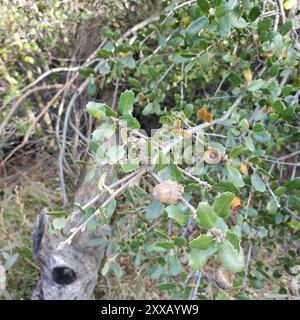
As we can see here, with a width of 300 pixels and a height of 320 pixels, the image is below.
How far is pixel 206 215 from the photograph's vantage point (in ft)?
2.38

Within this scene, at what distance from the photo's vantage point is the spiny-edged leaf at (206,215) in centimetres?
72

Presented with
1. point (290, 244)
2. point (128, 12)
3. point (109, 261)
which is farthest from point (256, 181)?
point (128, 12)

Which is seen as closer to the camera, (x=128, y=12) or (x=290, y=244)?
(x=290, y=244)

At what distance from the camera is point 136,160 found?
2.84 feet

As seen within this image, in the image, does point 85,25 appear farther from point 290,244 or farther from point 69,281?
point 290,244

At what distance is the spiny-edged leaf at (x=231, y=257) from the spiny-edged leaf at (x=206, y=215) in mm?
44

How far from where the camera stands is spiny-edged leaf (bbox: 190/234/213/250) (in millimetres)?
731

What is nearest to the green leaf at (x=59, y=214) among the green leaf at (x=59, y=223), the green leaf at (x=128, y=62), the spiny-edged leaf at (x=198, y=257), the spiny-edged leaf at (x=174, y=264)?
the green leaf at (x=59, y=223)

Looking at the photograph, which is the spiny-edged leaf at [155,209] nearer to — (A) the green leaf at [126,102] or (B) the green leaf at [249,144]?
(A) the green leaf at [126,102]

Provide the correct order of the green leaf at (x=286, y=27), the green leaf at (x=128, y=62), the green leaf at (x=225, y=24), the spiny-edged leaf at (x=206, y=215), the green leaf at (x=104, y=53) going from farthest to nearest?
1. the green leaf at (x=128, y=62)
2. the green leaf at (x=104, y=53)
3. the green leaf at (x=286, y=27)
4. the green leaf at (x=225, y=24)
5. the spiny-edged leaf at (x=206, y=215)

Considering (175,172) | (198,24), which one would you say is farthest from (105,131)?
(198,24)

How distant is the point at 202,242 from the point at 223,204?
0.09 m
